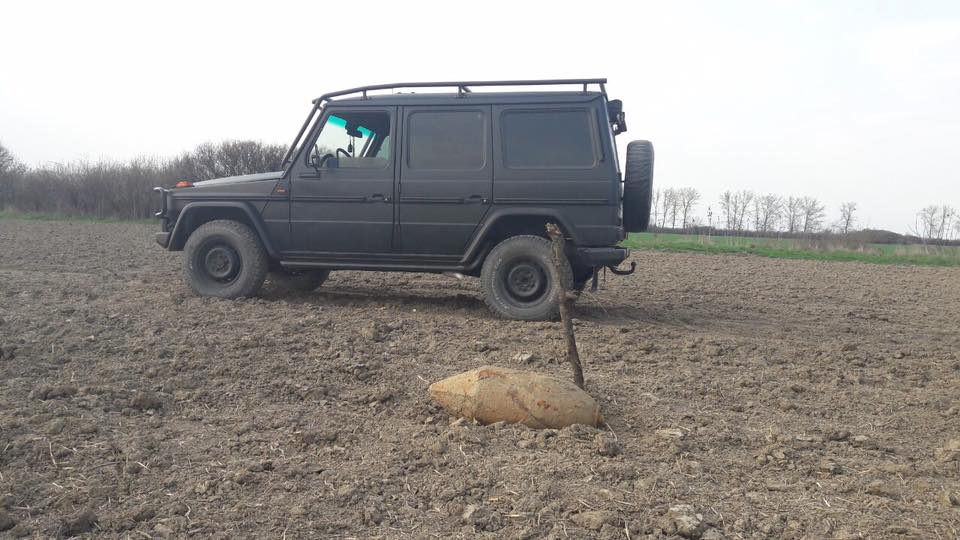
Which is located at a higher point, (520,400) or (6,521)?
(520,400)

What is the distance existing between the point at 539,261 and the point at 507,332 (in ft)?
3.13

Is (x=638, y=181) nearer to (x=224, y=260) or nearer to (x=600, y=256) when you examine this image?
(x=600, y=256)


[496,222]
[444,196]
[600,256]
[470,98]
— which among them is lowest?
[600,256]

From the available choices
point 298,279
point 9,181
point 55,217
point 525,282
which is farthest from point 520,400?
point 9,181

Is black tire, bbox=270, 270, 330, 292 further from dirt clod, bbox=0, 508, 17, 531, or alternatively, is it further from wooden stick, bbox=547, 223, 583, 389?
dirt clod, bbox=0, 508, 17, 531

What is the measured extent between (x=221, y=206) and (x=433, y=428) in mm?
4693

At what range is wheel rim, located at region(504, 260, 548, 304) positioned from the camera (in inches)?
273

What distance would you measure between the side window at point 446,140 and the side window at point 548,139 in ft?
0.88

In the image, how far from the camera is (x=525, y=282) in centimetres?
697

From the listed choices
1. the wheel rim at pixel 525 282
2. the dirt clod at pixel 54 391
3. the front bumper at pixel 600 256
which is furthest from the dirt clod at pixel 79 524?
the front bumper at pixel 600 256

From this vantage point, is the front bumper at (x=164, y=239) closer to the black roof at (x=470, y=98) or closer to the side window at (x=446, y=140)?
the black roof at (x=470, y=98)

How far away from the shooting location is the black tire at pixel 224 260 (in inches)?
294

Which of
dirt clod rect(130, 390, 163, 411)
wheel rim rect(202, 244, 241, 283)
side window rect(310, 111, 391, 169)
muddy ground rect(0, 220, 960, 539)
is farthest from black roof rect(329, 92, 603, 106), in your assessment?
dirt clod rect(130, 390, 163, 411)

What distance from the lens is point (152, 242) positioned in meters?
16.6
